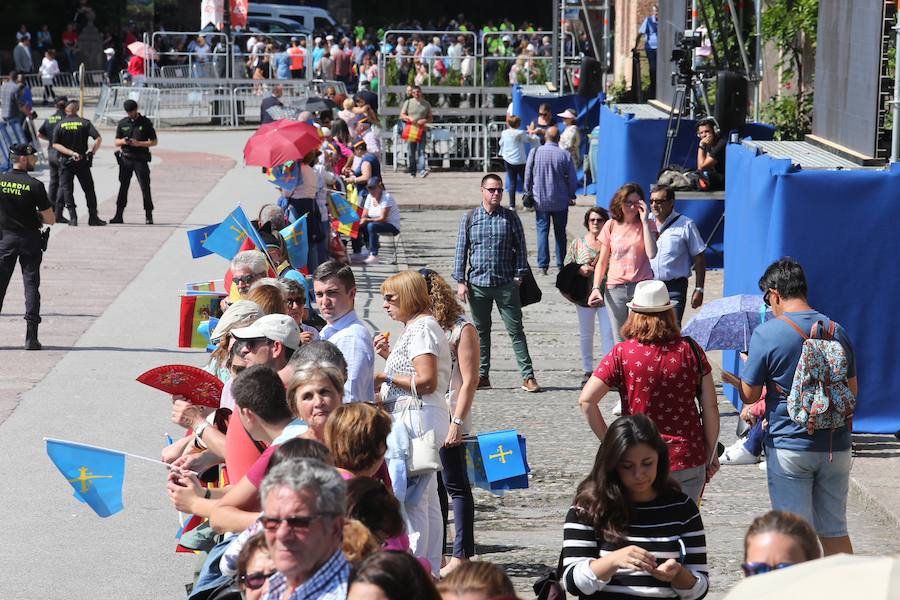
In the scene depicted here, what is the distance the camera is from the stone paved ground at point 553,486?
821 cm

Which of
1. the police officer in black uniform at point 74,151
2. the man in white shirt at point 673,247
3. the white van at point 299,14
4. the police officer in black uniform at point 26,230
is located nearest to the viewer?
the man in white shirt at point 673,247

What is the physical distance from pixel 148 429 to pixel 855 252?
18.3 ft

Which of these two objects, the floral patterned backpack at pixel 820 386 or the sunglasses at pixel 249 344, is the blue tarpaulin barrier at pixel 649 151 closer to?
the floral patterned backpack at pixel 820 386

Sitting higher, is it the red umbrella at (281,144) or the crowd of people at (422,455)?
the red umbrella at (281,144)

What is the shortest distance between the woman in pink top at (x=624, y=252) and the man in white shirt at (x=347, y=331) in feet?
13.3

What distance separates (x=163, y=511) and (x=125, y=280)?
933 cm

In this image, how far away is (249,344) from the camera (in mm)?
6922

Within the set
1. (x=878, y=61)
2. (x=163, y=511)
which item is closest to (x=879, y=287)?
(x=878, y=61)

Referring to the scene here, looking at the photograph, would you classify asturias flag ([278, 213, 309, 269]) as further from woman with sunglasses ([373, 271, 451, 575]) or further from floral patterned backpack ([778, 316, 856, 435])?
floral patterned backpack ([778, 316, 856, 435])

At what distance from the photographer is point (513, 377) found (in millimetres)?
13055

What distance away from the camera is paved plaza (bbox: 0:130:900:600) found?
803cm

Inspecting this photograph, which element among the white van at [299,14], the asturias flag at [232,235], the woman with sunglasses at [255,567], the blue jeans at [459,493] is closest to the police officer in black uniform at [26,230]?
the asturias flag at [232,235]

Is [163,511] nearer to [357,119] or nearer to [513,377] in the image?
[513,377]

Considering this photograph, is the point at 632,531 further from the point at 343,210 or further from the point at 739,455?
the point at 343,210
